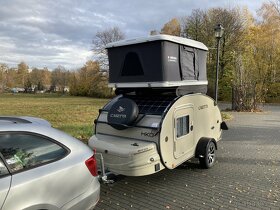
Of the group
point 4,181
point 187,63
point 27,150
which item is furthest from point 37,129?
point 187,63

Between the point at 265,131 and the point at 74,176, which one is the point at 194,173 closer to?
the point at 74,176

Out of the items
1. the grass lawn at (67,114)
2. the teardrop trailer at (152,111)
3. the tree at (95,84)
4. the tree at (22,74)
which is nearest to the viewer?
the teardrop trailer at (152,111)

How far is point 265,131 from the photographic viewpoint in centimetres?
1282

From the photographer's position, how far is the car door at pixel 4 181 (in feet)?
9.02

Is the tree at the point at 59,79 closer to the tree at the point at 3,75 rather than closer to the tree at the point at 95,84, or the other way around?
the tree at the point at 3,75

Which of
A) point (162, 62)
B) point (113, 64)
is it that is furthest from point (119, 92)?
point (162, 62)

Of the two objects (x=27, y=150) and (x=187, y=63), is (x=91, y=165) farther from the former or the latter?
(x=187, y=63)

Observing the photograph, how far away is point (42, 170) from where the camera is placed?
10.3ft

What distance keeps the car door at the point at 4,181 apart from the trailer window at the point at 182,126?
3.77m

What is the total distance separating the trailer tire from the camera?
6.73 m

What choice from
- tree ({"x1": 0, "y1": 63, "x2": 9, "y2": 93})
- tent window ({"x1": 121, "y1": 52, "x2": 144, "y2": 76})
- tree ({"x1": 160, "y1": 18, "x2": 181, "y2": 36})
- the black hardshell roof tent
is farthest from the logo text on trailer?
tree ({"x1": 0, "y1": 63, "x2": 9, "y2": 93})

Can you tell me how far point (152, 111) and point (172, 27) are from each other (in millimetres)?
42883

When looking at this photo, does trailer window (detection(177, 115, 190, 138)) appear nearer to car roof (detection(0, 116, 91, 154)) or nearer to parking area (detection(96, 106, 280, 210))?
parking area (detection(96, 106, 280, 210))

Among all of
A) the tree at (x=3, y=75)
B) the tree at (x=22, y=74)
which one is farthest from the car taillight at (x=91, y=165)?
the tree at (x=22, y=74)
